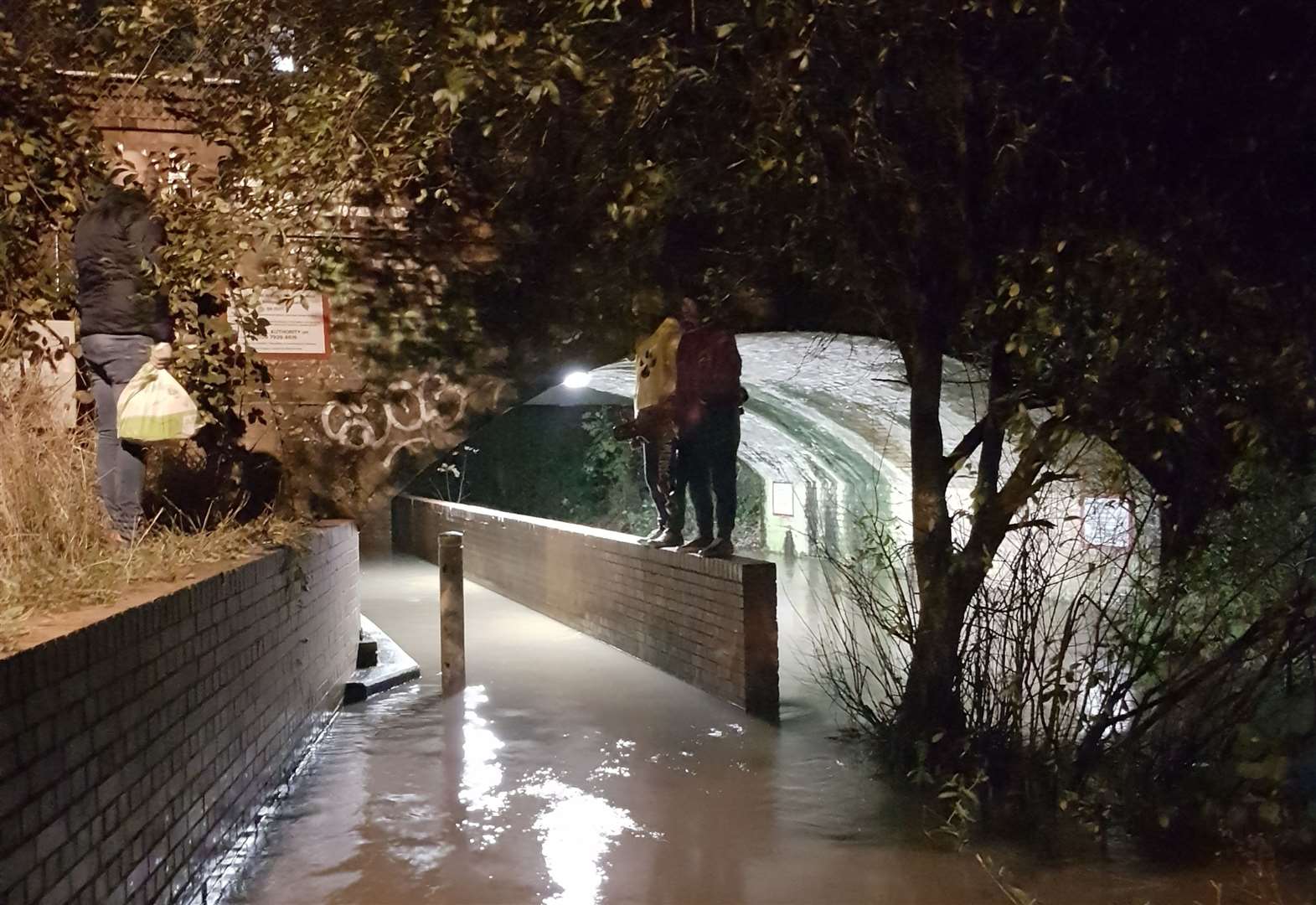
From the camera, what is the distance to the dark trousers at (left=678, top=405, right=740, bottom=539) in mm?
7801

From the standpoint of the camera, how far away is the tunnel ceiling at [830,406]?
32.4ft

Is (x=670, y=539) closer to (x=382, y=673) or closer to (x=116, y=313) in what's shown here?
(x=382, y=673)

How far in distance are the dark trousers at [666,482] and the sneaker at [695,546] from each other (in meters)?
0.26

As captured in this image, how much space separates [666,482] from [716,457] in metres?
1.21

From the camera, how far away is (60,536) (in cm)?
474

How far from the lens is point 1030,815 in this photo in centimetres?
529

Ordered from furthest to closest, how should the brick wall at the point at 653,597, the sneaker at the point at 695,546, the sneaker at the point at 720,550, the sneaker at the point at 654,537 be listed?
the sneaker at the point at 654,537, the sneaker at the point at 695,546, the sneaker at the point at 720,550, the brick wall at the point at 653,597

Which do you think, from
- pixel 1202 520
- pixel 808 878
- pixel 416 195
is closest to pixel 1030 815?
pixel 808 878

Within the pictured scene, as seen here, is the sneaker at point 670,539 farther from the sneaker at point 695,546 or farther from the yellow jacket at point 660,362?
the yellow jacket at point 660,362

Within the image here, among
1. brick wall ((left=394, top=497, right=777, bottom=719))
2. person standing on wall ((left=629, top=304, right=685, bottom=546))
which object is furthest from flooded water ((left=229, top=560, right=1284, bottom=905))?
person standing on wall ((left=629, top=304, right=685, bottom=546))

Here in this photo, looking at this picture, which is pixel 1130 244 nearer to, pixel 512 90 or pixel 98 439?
pixel 512 90

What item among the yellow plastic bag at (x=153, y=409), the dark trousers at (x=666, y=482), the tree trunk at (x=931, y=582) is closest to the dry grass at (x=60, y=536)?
the yellow plastic bag at (x=153, y=409)

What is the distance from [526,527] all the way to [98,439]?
701 cm

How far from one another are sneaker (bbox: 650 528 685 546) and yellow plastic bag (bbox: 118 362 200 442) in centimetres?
408
